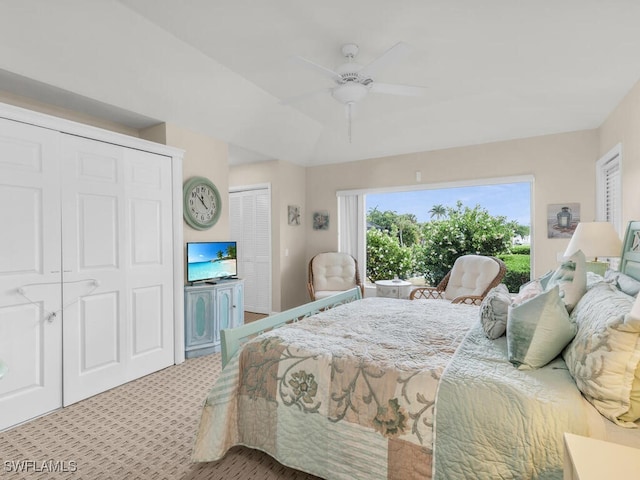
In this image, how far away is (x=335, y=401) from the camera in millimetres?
1667

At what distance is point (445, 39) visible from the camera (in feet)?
8.66

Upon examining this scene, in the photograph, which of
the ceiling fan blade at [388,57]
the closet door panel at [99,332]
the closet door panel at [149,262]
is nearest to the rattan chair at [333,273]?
the closet door panel at [149,262]

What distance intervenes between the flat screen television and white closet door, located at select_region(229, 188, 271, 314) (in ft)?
4.45

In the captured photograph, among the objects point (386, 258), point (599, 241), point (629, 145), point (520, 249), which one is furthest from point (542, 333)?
point (520, 249)

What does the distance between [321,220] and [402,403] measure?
14.4 feet

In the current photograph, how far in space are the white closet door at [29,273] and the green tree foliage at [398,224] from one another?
6132mm

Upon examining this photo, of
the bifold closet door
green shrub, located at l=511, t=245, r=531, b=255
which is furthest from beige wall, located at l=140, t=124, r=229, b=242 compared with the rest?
green shrub, located at l=511, t=245, r=531, b=255

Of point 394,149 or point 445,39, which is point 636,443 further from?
point 394,149

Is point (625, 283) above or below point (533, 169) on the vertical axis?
below

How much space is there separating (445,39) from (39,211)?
339 centimetres

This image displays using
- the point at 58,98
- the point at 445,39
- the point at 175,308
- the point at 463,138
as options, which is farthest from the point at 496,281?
the point at 58,98

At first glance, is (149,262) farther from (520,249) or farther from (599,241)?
(520,249)

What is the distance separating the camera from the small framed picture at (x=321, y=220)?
5.72 metres

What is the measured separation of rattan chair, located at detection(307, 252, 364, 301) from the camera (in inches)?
204
